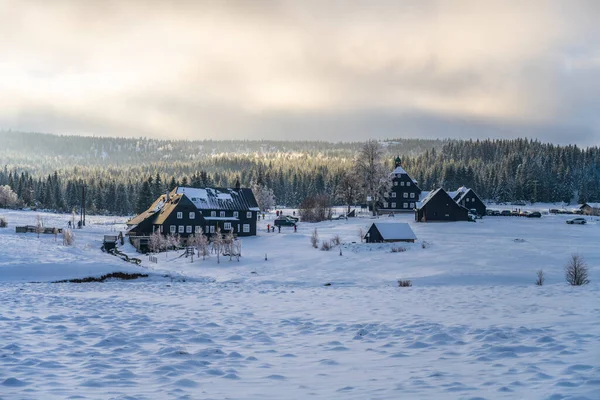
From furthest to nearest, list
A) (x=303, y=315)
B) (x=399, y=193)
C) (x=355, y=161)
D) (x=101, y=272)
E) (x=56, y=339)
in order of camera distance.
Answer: (x=399, y=193)
(x=355, y=161)
(x=101, y=272)
(x=303, y=315)
(x=56, y=339)

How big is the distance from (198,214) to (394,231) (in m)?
29.1

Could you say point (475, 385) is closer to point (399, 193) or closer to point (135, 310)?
point (135, 310)

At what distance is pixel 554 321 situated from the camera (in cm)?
1245

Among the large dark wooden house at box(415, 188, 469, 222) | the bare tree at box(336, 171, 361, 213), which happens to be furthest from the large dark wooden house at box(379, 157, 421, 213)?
the large dark wooden house at box(415, 188, 469, 222)

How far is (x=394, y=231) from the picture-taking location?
52.7 metres

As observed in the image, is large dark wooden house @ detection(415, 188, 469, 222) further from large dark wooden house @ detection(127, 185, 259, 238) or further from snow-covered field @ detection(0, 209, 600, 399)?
snow-covered field @ detection(0, 209, 600, 399)

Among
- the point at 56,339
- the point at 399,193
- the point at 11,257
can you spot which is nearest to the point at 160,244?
the point at 11,257

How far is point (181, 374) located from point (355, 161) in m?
80.9

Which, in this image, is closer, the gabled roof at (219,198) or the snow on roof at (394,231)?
the snow on roof at (394,231)

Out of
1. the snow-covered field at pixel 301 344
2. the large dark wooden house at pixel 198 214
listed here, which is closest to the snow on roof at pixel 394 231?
the large dark wooden house at pixel 198 214

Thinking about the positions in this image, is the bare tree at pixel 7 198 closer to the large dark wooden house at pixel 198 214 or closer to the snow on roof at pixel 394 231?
the large dark wooden house at pixel 198 214

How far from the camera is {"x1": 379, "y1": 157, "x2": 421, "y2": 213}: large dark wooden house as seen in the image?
10294 centimetres

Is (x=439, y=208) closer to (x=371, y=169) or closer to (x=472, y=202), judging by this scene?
(x=371, y=169)

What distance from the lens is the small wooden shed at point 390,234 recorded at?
52.0 metres
